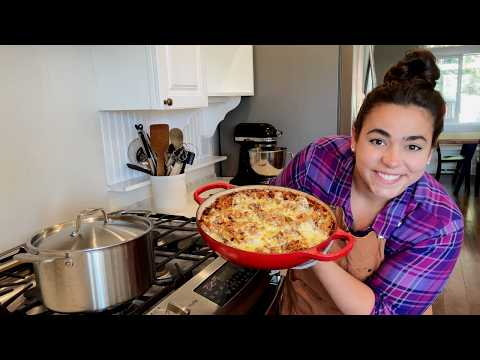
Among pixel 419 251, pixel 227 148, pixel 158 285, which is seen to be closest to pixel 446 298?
pixel 227 148

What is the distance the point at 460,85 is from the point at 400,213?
6.34 m

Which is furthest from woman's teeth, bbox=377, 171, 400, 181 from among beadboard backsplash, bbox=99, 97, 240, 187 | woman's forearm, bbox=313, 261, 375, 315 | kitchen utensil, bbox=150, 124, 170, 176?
beadboard backsplash, bbox=99, 97, 240, 187

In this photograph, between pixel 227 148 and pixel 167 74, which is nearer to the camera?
pixel 167 74

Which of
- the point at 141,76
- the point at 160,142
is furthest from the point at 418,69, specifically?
the point at 160,142

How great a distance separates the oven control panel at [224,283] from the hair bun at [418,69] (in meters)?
0.65

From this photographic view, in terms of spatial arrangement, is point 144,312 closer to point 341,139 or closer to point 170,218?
point 170,218

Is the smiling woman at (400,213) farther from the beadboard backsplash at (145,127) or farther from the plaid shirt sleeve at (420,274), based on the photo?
the beadboard backsplash at (145,127)

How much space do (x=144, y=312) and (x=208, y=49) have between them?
1282mm

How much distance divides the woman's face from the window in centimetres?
597

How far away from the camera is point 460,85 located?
608 cm

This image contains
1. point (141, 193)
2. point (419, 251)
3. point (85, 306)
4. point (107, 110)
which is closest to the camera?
point (85, 306)

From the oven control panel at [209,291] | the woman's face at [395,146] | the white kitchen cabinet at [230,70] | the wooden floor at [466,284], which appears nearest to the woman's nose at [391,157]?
the woman's face at [395,146]

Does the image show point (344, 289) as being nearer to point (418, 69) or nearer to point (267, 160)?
point (418, 69)
